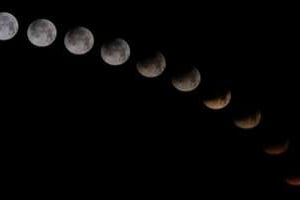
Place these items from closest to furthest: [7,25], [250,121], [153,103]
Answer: [7,25] < [250,121] < [153,103]

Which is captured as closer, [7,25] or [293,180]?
[7,25]

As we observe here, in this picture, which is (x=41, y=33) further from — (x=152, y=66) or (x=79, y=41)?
(x=152, y=66)

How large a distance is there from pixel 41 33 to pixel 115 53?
42 centimetres

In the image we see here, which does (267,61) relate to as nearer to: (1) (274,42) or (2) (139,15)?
(1) (274,42)

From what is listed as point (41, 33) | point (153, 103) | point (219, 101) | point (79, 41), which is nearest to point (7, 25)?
point (41, 33)

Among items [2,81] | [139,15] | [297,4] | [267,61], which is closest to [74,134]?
[2,81]

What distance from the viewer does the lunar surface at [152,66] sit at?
267cm

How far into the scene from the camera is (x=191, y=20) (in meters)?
2.79

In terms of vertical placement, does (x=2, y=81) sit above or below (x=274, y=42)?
below

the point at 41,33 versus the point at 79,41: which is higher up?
the point at 79,41

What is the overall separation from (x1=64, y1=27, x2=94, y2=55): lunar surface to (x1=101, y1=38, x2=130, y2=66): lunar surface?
84 millimetres

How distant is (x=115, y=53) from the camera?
2.67m

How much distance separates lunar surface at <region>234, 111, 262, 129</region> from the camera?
2711 millimetres

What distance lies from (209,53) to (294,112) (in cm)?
60
